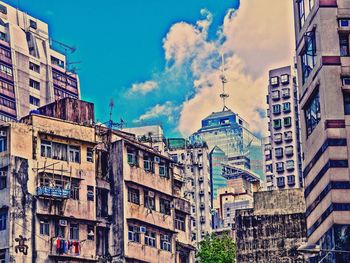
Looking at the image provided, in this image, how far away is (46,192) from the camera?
6109 centimetres

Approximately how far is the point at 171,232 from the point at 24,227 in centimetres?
1343

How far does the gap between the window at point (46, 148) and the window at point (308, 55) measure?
1754cm

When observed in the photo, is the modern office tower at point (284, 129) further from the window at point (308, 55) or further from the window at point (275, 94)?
the window at point (308, 55)

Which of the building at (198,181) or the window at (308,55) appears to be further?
the building at (198,181)

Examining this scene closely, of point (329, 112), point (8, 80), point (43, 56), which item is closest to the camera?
point (329, 112)

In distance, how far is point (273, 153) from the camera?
14912 cm

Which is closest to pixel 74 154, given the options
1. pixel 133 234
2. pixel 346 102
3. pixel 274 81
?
pixel 133 234

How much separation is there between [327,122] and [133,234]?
15.9 metres

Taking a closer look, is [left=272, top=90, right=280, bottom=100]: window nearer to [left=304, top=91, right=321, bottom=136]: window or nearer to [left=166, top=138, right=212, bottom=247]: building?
[left=166, top=138, right=212, bottom=247]: building

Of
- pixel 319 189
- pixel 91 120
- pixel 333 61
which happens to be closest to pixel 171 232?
pixel 91 120

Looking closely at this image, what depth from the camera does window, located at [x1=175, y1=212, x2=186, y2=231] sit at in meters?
72.5

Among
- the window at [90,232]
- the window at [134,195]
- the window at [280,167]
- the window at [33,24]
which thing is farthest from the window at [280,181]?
the window at [90,232]

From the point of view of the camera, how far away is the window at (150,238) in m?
67.0

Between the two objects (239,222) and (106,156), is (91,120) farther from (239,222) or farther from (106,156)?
(239,222)
